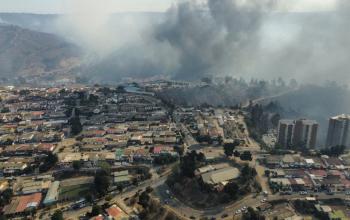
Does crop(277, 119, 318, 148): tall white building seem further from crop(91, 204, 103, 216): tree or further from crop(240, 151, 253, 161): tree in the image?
crop(91, 204, 103, 216): tree

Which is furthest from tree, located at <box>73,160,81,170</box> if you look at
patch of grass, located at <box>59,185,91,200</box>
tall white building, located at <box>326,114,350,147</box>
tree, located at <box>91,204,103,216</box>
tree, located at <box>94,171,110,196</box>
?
tall white building, located at <box>326,114,350,147</box>

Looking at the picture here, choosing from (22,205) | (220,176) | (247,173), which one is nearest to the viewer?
(22,205)

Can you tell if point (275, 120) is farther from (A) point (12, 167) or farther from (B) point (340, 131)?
(A) point (12, 167)

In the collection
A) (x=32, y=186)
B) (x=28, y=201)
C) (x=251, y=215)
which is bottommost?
(x=28, y=201)

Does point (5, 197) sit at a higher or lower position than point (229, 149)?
lower

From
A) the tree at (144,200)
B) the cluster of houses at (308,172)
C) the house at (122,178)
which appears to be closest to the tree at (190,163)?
the tree at (144,200)

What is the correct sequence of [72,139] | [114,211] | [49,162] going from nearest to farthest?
[114,211], [49,162], [72,139]

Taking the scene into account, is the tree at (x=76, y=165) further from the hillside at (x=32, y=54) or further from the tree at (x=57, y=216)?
the hillside at (x=32, y=54)

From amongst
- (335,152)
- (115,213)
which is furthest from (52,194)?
(335,152)
